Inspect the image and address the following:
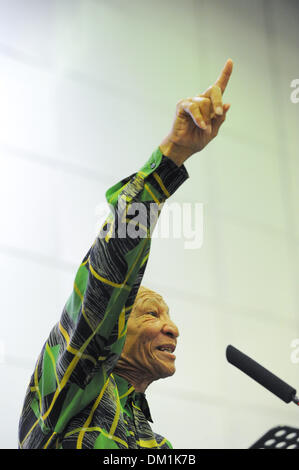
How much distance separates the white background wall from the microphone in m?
2.19

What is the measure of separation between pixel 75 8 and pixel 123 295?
13.7ft

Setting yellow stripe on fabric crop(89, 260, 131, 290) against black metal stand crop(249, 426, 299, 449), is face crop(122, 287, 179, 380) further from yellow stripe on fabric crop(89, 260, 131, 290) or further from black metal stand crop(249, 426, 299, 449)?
black metal stand crop(249, 426, 299, 449)

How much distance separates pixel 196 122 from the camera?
167 centimetres

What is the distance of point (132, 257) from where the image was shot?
1.78 m

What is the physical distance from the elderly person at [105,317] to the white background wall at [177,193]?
6.47 feet

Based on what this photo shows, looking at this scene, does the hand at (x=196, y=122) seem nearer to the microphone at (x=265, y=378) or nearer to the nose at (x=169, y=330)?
the microphone at (x=265, y=378)

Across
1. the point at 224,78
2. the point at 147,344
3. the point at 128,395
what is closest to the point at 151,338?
the point at 147,344

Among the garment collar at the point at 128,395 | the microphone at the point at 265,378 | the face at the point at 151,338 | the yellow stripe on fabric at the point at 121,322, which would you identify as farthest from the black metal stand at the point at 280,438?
the face at the point at 151,338

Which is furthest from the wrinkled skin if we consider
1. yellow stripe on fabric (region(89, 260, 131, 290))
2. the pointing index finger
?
the pointing index finger

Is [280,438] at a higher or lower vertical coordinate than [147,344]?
lower

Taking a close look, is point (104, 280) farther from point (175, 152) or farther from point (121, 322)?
point (175, 152)

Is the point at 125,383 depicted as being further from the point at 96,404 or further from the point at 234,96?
the point at 234,96

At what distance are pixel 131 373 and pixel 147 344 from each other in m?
0.11

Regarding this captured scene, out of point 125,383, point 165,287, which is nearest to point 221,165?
point 165,287
